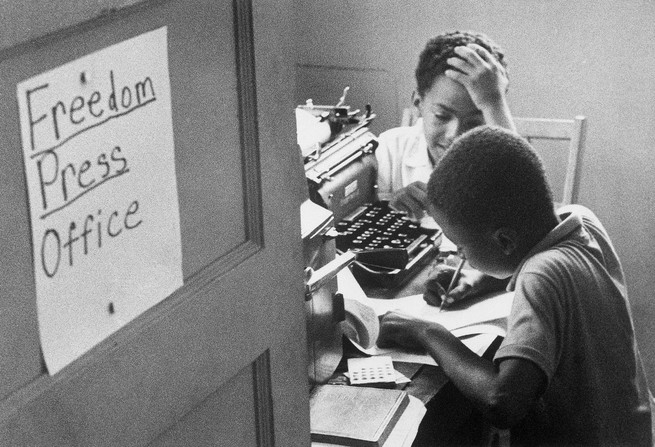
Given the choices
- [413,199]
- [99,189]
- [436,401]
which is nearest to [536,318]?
[436,401]

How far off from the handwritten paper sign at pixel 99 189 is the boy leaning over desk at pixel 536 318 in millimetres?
935

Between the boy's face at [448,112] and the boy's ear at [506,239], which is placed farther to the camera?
the boy's face at [448,112]

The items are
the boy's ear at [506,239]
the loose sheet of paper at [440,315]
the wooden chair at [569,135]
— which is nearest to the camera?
the boy's ear at [506,239]

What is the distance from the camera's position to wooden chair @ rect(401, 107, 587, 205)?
283 cm

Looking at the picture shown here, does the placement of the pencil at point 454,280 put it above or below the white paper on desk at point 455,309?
above

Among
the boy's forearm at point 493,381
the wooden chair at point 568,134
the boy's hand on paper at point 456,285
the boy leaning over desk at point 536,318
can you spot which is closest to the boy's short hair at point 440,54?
the wooden chair at point 568,134

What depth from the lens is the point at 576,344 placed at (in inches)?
66.2

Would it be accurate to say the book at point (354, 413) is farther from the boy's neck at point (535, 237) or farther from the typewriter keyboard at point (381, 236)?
the typewriter keyboard at point (381, 236)

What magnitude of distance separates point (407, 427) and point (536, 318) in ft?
0.97

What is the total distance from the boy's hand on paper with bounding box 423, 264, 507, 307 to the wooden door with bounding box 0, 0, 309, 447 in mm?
907

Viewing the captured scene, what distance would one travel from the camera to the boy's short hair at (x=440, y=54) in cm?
252

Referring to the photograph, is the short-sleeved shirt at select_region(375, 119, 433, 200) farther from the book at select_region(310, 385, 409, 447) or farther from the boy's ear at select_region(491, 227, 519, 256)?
the book at select_region(310, 385, 409, 447)

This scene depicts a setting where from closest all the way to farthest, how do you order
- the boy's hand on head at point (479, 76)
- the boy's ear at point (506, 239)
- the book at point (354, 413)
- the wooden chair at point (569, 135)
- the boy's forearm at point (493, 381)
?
the book at point (354, 413) < the boy's forearm at point (493, 381) < the boy's ear at point (506, 239) < the boy's hand on head at point (479, 76) < the wooden chair at point (569, 135)

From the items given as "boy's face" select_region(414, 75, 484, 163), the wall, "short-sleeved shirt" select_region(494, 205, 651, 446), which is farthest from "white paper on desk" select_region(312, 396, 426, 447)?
the wall
